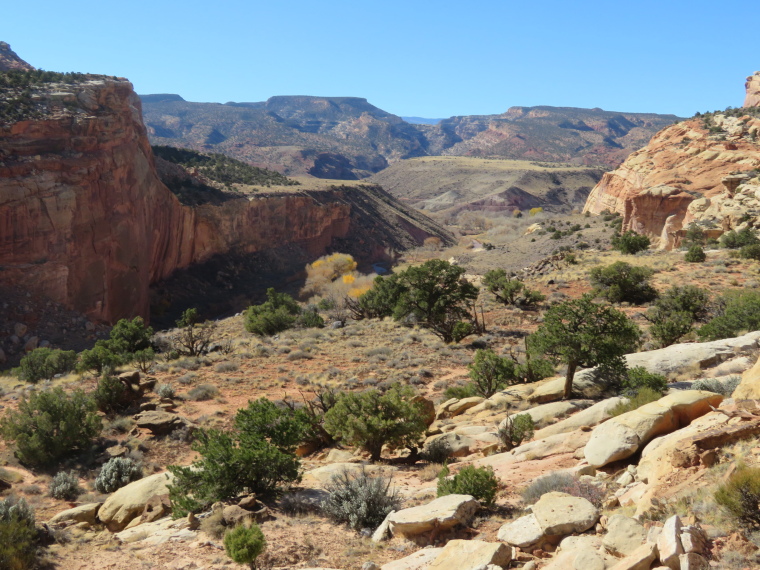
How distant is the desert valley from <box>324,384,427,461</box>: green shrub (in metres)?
0.06

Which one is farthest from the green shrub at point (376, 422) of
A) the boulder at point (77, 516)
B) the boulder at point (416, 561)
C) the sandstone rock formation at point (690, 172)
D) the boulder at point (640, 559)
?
the sandstone rock formation at point (690, 172)

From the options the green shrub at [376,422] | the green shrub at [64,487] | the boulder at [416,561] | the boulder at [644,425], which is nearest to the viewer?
the boulder at [416,561]

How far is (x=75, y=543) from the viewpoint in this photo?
850 cm

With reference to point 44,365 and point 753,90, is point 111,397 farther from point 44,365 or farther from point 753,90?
point 753,90

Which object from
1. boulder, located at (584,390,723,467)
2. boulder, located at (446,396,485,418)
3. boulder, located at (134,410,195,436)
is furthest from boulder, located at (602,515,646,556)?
boulder, located at (134,410,195,436)

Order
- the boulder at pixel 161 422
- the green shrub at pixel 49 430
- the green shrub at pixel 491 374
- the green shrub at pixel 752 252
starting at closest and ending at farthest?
1. the green shrub at pixel 49 430
2. the boulder at pixel 161 422
3. the green shrub at pixel 491 374
4. the green shrub at pixel 752 252

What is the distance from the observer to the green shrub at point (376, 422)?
11312mm

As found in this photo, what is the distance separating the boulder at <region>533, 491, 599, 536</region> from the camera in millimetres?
6246

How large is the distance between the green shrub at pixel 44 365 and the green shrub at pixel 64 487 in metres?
11.9

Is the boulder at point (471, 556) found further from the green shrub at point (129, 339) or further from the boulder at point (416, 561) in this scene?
the green shrub at point (129, 339)

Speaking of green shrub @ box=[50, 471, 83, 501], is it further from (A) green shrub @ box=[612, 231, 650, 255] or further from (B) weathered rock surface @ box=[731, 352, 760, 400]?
(A) green shrub @ box=[612, 231, 650, 255]

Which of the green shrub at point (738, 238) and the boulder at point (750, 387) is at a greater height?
the green shrub at point (738, 238)

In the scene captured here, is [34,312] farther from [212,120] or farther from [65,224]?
[212,120]

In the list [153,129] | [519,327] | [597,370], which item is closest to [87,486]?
[597,370]
